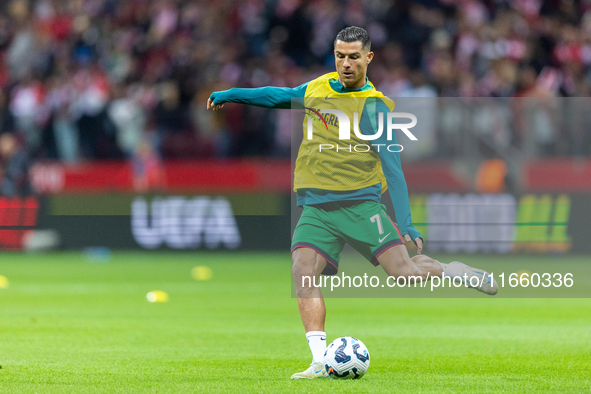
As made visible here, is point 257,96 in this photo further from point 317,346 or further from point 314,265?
point 317,346

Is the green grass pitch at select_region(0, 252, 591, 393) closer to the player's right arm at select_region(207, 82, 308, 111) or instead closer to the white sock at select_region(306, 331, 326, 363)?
the white sock at select_region(306, 331, 326, 363)

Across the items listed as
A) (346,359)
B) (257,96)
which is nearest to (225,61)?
(257,96)

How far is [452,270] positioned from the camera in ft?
23.0

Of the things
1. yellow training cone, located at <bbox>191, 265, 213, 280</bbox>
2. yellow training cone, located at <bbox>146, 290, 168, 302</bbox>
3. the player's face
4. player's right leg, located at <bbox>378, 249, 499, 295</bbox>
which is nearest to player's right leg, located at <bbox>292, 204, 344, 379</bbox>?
player's right leg, located at <bbox>378, 249, 499, 295</bbox>

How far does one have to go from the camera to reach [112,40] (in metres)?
21.8

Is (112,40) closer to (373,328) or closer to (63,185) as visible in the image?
(63,185)

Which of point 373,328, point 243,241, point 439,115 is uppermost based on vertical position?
point 439,115

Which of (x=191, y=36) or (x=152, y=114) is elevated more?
(x=191, y=36)

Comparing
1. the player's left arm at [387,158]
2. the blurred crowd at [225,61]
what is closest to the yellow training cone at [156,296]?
the player's left arm at [387,158]

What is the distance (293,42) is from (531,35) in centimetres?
489

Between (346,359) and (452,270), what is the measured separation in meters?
1.01

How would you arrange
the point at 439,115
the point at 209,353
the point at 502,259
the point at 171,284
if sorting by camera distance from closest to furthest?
1. the point at 209,353
2. the point at 502,259
3. the point at 171,284
4. the point at 439,115

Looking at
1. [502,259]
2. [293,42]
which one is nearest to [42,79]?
[293,42]

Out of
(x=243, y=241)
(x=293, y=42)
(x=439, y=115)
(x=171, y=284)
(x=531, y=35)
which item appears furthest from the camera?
(x=293, y=42)
